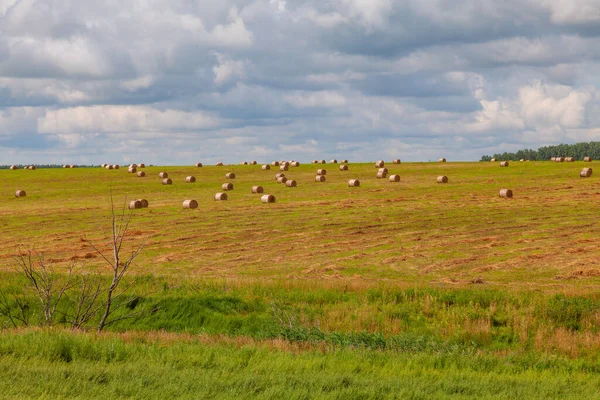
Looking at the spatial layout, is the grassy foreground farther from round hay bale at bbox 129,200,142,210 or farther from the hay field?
round hay bale at bbox 129,200,142,210

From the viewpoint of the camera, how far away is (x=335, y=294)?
23422 millimetres

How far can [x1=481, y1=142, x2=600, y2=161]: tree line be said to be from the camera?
15812 centimetres

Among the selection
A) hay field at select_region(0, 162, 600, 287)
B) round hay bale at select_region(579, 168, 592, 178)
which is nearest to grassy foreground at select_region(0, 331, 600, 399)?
hay field at select_region(0, 162, 600, 287)

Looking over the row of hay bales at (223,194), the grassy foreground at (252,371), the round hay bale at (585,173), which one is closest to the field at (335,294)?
the grassy foreground at (252,371)

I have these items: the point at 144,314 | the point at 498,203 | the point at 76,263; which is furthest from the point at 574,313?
the point at 498,203

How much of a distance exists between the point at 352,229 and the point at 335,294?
13563 millimetres

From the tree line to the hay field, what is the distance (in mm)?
101416

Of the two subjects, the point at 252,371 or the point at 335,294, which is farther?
the point at 335,294

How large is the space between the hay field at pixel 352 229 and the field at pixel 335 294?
0.54 ft

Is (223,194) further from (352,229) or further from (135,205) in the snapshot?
(352,229)

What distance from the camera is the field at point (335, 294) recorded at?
12734mm

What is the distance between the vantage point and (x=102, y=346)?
46.7 ft

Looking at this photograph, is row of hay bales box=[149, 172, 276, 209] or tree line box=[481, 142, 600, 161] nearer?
row of hay bales box=[149, 172, 276, 209]

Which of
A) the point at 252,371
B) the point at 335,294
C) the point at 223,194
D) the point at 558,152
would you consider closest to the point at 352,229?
the point at 335,294
